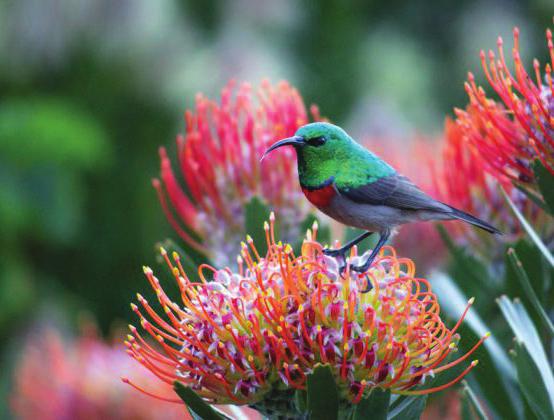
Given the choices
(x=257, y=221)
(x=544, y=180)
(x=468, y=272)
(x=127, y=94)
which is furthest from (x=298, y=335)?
(x=127, y=94)

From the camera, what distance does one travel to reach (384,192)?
5.19 feet

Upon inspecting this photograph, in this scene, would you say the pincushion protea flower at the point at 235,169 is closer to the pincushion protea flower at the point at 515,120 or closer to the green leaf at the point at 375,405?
the pincushion protea flower at the point at 515,120

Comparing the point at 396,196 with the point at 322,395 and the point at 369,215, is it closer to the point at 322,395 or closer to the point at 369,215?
the point at 369,215

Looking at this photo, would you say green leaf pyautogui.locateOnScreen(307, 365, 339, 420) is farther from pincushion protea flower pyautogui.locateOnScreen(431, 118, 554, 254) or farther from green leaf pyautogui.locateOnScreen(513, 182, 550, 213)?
pincushion protea flower pyautogui.locateOnScreen(431, 118, 554, 254)

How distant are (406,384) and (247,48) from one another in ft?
17.0

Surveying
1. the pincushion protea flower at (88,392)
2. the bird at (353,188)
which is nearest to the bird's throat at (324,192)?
the bird at (353,188)

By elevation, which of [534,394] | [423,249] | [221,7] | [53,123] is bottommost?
[534,394]

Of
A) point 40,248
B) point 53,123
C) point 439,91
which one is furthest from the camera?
point 439,91

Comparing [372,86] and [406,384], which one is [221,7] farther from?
[406,384]

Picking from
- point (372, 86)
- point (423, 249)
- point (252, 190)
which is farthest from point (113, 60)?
point (252, 190)

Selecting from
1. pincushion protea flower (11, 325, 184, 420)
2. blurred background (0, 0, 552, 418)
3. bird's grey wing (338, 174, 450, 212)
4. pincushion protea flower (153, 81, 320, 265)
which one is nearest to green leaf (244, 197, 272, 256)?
pincushion protea flower (153, 81, 320, 265)

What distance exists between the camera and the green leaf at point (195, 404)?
119 centimetres

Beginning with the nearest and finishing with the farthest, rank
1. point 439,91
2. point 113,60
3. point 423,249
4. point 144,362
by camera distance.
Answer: point 144,362, point 423,249, point 113,60, point 439,91

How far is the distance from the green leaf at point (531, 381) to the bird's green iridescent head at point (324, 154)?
1.32 feet
